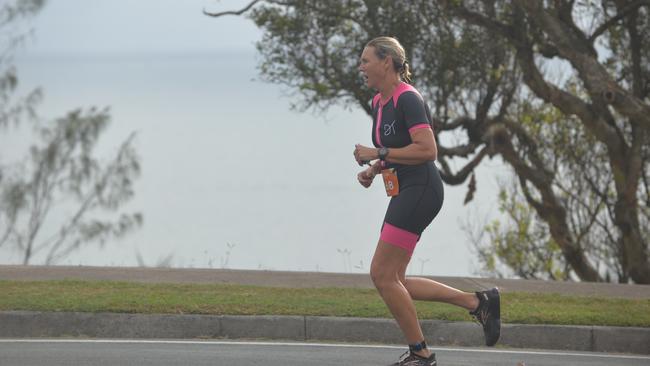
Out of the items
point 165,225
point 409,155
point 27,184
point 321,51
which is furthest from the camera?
point 165,225

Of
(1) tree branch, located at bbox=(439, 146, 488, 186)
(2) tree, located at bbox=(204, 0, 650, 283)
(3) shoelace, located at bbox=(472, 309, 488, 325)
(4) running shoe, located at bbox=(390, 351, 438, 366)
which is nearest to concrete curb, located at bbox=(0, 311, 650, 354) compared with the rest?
(3) shoelace, located at bbox=(472, 309, 488, 325)

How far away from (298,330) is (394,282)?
9.00 feet

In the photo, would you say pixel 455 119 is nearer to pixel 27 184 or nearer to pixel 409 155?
pixel 27 184

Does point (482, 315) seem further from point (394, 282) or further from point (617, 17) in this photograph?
point (617, 17)

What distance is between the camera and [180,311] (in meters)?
9.47

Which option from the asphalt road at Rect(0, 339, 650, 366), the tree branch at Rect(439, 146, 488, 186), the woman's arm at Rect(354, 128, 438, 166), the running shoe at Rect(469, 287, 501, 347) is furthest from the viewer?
the tree branch at Rect(439, 146, 488, 186)

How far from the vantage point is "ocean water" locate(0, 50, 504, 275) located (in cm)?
2581

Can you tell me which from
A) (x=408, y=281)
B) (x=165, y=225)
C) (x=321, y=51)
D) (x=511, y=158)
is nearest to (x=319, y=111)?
(x=321, y=51)

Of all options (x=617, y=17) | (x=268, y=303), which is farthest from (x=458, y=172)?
(x=268, y=303)

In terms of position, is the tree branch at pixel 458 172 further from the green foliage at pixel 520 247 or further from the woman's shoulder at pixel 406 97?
the woman's shoulder at pixel 406 97

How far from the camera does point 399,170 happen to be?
6.75m

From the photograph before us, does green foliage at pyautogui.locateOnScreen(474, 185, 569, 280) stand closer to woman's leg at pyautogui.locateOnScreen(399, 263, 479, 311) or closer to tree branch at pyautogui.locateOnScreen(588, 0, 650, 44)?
tree branch at pyautogui.locateOnScreen(588, 0, 650, 44)

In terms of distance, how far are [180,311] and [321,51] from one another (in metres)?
11.3

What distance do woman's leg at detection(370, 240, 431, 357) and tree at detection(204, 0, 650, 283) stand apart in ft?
38.2
